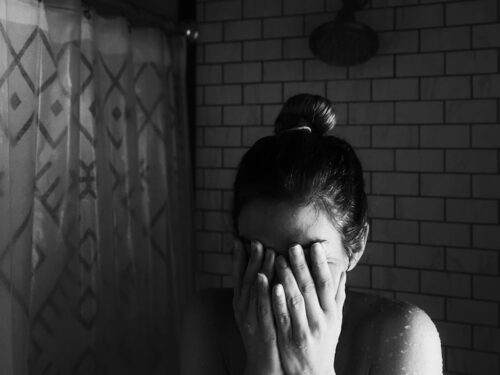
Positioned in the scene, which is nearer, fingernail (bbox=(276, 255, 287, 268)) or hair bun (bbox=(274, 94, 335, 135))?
fingernail (bbox=(276, 255, 287, 268))

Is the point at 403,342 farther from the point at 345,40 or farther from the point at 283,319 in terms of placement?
the point at 345,40

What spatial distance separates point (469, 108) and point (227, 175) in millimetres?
864

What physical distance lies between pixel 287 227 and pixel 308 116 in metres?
0.25

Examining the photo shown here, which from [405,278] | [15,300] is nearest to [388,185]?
[405,278]

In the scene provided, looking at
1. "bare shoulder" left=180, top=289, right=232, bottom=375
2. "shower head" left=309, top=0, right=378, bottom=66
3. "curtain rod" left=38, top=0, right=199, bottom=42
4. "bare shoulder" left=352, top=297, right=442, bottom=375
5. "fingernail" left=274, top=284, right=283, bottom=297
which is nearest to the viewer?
"fingernail" left=274, top=284, right=283, bottom=297

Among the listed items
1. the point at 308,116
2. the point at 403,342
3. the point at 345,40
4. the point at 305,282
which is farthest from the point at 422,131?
the point at 305,282

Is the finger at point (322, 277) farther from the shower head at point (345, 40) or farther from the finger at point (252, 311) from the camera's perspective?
the shower head at point (345, 40)

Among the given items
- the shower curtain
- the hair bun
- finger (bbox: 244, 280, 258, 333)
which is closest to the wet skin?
finger (bbox: 244, 280, 258, 333)

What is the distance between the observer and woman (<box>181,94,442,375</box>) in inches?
38.4

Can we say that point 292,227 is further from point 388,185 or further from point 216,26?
point 216,26

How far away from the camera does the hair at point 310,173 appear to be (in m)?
1.05

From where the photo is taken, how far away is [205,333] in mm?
1227

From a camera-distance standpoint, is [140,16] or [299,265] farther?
[140,16]

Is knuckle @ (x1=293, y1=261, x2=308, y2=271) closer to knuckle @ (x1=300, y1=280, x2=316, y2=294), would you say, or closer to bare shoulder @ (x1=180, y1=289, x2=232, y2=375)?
knuckle @ (x1=300, y1=280, x2=316, y2=294)
